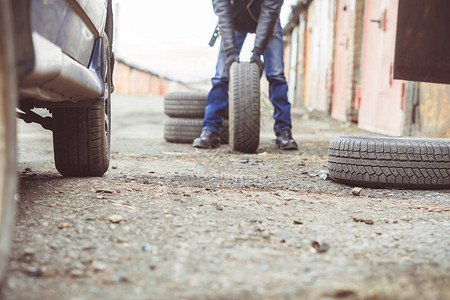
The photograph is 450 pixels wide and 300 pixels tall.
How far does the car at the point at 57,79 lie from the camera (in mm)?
898

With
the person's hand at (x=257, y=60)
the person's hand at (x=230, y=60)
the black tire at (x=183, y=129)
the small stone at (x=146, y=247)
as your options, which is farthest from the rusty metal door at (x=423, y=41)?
the small stone at (x=146, y=247)

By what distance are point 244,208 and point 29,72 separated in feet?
3.40

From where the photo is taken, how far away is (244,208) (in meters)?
1.87

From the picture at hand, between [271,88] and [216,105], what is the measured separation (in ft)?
1.65

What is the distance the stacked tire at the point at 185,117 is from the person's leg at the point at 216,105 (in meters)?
0.44

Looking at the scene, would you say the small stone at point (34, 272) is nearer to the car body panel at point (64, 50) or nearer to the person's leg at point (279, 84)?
the car body panel at point (64, 50)

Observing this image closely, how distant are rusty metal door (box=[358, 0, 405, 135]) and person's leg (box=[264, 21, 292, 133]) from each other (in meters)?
1.72

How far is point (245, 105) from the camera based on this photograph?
3.71m

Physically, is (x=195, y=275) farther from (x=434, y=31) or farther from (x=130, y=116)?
(x=130, y=116)

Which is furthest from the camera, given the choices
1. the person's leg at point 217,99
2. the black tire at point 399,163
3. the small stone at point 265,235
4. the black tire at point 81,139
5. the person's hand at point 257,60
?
the person's leg at point 217,99

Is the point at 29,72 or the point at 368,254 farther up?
the point at 29,72

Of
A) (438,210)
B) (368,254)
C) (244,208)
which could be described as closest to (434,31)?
(438,210)

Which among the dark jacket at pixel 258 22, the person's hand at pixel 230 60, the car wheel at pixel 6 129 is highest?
the dark jacket at pixel 258 22

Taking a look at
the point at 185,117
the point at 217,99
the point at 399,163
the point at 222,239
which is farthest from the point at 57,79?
the point at 185,117
